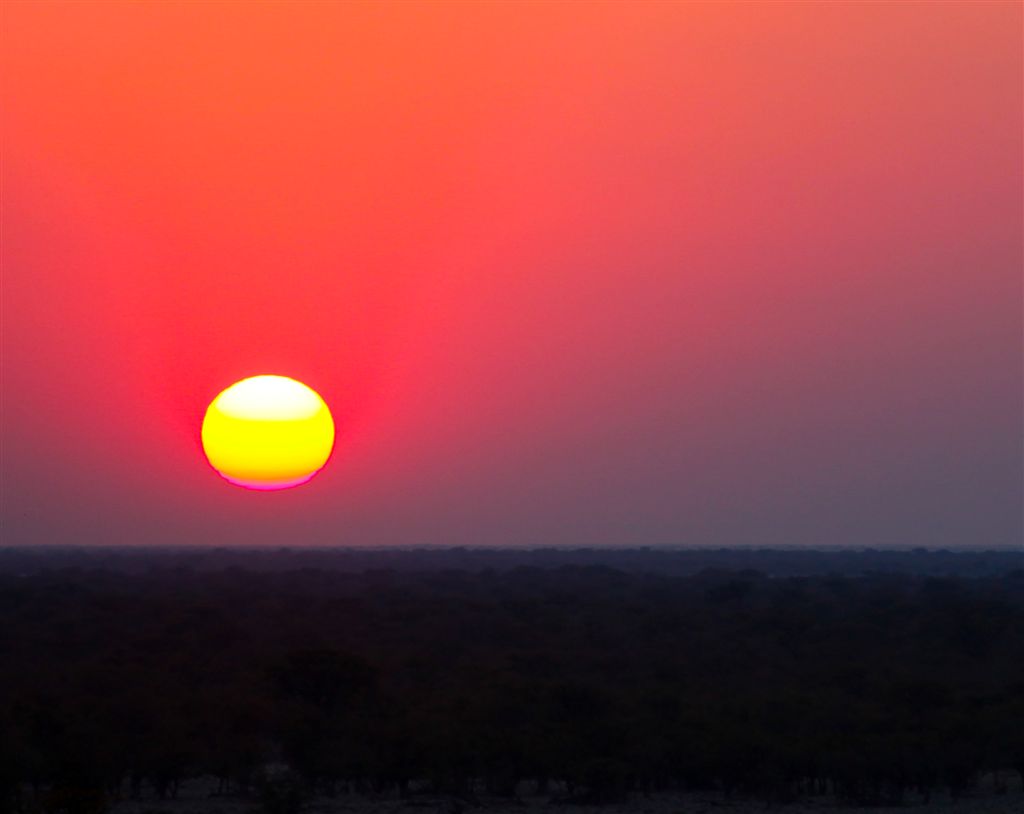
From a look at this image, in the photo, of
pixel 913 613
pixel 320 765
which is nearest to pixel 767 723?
pixel 320 765

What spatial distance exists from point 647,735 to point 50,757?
11.1 m

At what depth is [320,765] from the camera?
28.7 m

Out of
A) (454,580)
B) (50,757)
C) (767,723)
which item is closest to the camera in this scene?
(50,757)

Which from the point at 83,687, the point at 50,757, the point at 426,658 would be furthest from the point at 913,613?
the point at 50,757

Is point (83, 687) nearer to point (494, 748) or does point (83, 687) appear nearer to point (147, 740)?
point (147, 740)

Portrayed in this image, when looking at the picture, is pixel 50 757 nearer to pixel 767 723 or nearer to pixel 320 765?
pixel 320 765

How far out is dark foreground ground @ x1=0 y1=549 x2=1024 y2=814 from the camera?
28000 mm

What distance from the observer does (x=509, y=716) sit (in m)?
31.7

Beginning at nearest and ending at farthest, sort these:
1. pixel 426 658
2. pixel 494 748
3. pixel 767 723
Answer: pixel 494 748, pixel 767 723, pixel 426 658

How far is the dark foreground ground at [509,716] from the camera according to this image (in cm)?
2800

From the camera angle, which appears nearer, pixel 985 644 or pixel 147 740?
pixel 147 740

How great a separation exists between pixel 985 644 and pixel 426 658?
20057 mm

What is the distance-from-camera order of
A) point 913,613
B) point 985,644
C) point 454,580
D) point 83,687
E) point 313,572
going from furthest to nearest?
point 313,572 → point 454,580 → point 913,613 → point 985,644 → point 83,687

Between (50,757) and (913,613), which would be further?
(913,613)
